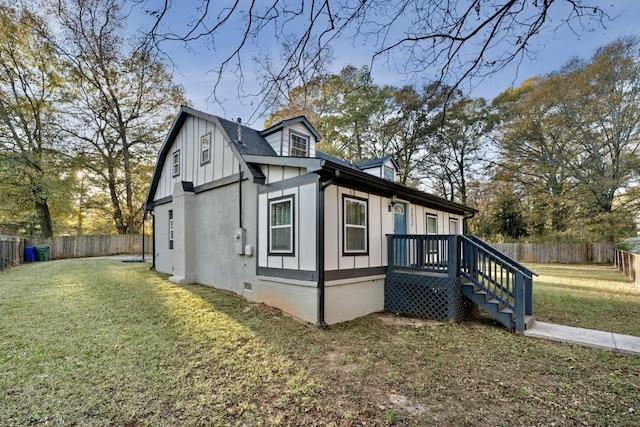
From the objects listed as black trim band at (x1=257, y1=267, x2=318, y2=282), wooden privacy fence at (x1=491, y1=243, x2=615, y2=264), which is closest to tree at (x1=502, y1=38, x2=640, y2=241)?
wooden privacy fence at (x1=491, y1=243, x2=615, y2=264)

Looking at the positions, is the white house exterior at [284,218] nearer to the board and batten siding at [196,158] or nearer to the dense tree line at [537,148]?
the board and batten siding at [196,158]

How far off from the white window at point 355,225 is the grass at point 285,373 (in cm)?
167

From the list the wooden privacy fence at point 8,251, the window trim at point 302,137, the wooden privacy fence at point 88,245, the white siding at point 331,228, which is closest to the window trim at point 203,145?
the window trim at point 302,137

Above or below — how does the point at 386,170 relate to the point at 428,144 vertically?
below

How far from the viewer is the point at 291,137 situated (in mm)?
9500

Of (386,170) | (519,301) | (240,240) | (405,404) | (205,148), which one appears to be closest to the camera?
(405,404)

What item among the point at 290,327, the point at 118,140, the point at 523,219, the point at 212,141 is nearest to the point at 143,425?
the point at 290,327

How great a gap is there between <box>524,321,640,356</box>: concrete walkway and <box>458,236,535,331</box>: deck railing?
335mm

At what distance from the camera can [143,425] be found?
2846 millimetres

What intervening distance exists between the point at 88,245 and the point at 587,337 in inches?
979

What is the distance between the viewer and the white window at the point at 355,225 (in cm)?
684

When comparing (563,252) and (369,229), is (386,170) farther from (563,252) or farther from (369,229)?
(563,252)

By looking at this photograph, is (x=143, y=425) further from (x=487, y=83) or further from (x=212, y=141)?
(x=212, y=141)

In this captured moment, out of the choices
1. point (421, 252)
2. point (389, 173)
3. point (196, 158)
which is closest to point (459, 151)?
point (389, 173)
